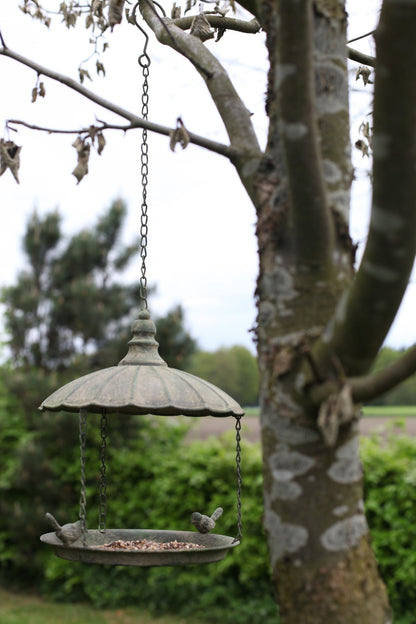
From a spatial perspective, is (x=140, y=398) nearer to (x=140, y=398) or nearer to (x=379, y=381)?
(x=140, y=398)

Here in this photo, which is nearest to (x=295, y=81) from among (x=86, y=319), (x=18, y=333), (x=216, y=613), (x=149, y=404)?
(x=149, y=404)

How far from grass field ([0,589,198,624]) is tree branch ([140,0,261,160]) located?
5.37 m

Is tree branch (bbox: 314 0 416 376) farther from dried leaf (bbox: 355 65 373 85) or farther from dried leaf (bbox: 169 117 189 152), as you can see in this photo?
dried leaf (bbox: 355 65 373 85)

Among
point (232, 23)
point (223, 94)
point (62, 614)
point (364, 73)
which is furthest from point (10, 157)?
point (62, 614)

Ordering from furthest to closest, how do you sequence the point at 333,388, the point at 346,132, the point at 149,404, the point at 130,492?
the point at 130,492 → the point at 149,404 → the point at 346,132 → the point at 333,388

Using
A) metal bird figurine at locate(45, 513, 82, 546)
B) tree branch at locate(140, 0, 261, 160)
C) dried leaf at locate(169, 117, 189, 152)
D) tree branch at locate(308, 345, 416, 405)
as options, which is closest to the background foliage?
metal bird figurine at locate(45, 513, 82, 546)

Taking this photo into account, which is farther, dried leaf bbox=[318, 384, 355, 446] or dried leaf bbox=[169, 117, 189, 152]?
dried leaf bbox=[169, 117, 189, 152]

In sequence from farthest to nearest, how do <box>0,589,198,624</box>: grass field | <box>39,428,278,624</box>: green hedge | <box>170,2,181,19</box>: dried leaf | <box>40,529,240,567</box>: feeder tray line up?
<box>0,589,198,624</box>: grass field → <box>39,428,278,624</box>: green hedge → <box>170,2,181,19</box>: dried leaf → <box>40,529,240,567</box>: feeder tray

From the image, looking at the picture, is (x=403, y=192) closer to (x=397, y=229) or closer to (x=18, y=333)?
(x=397, y=229)

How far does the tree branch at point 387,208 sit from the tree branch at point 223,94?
0.66 metres

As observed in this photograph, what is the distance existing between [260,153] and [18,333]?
20.7ft

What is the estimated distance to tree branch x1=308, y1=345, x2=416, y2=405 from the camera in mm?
1368

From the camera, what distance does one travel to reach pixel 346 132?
68.3 inches

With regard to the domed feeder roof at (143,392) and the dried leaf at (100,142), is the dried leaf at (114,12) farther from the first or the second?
the domed feeder roof at (143,392)
